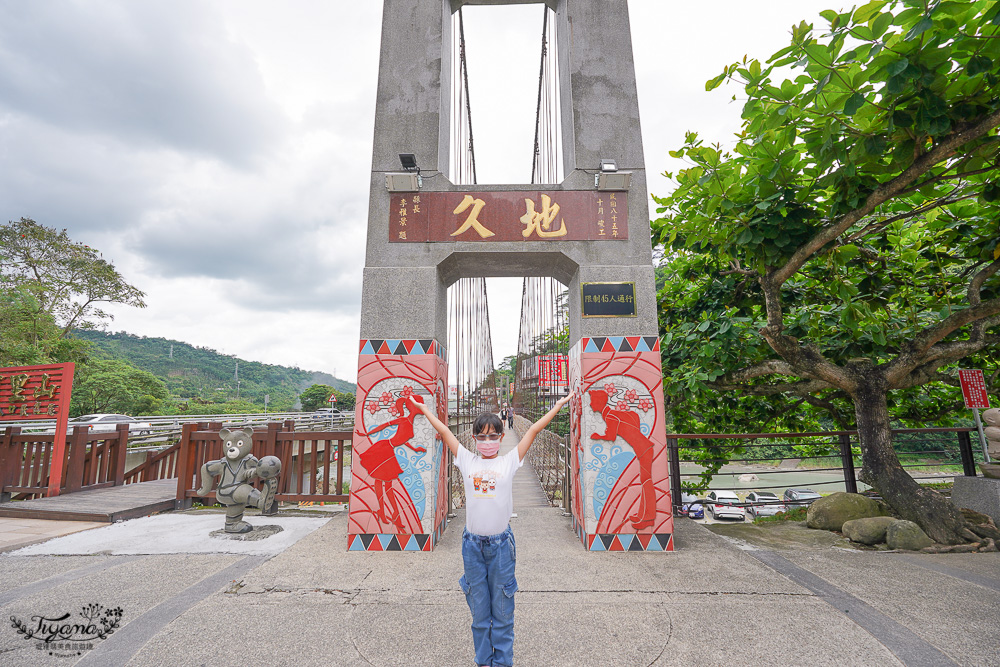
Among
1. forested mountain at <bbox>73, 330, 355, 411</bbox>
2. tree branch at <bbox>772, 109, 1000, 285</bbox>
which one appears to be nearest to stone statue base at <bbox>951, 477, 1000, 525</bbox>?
tree branch at <bbox>772, 109, 1000, 285</bbox>

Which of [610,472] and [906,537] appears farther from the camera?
[906,537]

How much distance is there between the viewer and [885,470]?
4.98 m

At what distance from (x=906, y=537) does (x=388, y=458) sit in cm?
512

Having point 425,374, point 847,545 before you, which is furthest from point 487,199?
point 847,545

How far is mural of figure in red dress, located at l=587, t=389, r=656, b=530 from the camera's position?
3.98 m

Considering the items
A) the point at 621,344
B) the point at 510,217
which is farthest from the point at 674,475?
the point at 510,217

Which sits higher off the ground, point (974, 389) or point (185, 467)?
point (974, 389)

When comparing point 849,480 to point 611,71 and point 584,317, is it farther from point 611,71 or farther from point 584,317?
point 611,71

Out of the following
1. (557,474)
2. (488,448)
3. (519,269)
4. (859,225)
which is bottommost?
(557,474)

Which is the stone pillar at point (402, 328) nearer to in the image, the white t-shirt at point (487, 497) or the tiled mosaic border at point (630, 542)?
the tiled mosaic border at point (630, 542)

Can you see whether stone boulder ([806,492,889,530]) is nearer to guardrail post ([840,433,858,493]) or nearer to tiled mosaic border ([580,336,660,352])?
guardrail post ([840,433,858,493])

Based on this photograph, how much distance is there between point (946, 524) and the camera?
14.4 ft

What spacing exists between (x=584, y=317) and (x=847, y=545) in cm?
350

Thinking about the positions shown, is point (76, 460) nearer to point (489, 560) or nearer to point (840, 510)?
point (489, 560)
